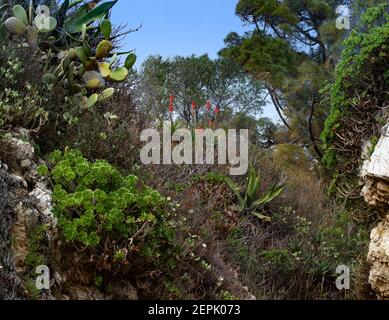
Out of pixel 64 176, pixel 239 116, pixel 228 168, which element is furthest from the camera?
pixel 239 116

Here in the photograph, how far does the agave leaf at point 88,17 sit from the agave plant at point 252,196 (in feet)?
9.15

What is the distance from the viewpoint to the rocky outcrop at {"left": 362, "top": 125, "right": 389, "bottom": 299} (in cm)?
→ 688

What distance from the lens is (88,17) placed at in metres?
7.88

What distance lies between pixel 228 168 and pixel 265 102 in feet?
30.3

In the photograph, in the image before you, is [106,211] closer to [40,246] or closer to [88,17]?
[40,246]

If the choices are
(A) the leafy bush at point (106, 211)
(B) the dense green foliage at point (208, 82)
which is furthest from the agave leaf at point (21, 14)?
(B) the dense green foliage at point (208, 82)

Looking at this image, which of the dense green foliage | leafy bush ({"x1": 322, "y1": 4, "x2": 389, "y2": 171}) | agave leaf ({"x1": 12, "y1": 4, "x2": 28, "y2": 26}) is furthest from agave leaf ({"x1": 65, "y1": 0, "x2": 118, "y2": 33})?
the dense green foliage

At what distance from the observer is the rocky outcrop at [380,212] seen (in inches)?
271

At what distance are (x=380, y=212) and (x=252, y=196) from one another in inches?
66.1

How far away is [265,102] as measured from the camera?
58.7 feet

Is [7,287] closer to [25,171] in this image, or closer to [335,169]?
[25,171]

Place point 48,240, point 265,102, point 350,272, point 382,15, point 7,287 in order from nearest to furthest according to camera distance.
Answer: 1. point 7,287
2. point 48,240
3. point 350,272
4. point 382,15
5. point 265,102

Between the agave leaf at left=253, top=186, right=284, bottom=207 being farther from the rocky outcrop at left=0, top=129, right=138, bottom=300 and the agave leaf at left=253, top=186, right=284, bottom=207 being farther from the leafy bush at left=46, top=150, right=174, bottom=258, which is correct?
the rocky outcrop at left=0, top=129, right=138, bottom=300
